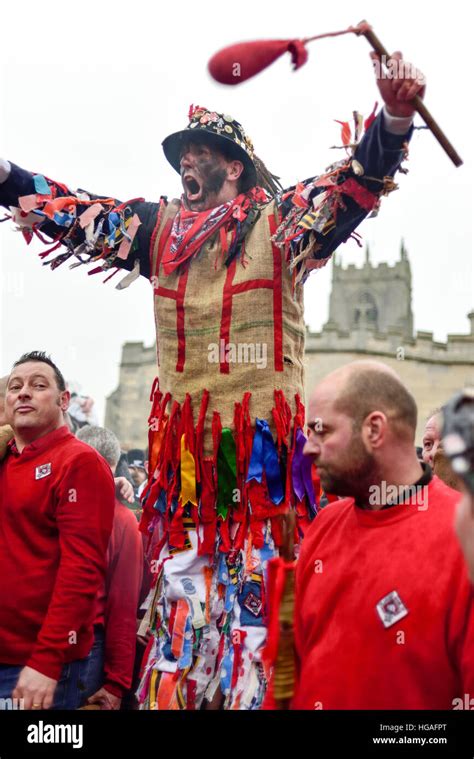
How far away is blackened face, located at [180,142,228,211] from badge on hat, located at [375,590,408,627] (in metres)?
1.72

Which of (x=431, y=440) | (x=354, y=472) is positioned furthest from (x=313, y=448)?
(x=431, y=440)

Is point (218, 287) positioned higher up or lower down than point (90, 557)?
higher up

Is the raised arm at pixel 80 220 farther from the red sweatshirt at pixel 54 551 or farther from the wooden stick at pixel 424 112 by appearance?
the wooden stick at pixel 424 112

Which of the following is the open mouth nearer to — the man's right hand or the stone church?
the man's right hand

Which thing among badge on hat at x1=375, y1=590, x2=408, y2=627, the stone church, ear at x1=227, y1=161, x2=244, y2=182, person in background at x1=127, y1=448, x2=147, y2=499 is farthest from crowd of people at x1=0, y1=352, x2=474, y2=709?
the stone church

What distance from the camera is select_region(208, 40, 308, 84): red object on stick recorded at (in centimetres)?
224

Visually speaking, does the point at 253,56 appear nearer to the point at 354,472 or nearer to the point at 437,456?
the point at 354,472

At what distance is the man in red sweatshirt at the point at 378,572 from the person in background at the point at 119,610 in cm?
120

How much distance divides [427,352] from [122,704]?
3013 cm

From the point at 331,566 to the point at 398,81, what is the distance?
1.38 metres

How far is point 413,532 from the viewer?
7.08 feet

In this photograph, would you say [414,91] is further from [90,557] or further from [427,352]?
[427,352]

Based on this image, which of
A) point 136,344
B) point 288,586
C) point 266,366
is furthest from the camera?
point 136,344
